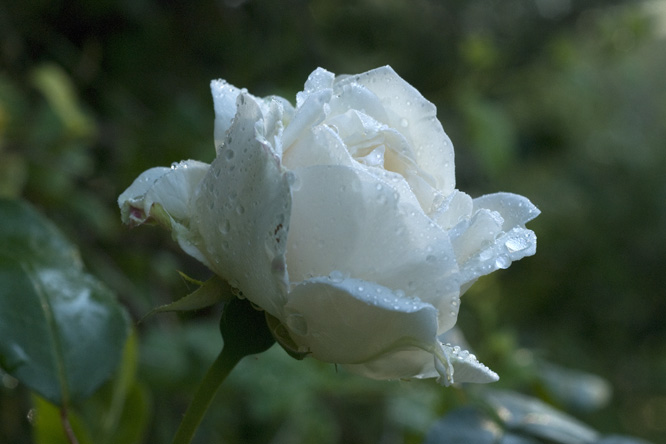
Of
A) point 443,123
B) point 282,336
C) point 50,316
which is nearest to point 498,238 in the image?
point 282,336

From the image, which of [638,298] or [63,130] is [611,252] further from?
[63,130]

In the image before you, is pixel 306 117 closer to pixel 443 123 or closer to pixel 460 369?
pixel 460 369

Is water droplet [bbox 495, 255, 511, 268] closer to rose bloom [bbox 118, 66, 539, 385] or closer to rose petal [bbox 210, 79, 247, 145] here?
rose bloom [bbox 118, 66, 539, 385]

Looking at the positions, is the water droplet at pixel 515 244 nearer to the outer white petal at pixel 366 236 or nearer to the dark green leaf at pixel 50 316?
the outer white petal at pixel 366 236

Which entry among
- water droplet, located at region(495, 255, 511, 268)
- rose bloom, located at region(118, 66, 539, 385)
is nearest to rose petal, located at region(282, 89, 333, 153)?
rose bloom, located at region(118, 66, 539, 385)

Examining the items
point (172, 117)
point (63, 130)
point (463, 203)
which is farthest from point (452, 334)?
point (172, 117)

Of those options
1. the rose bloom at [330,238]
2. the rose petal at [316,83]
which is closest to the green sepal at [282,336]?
the rose bloom at [330,238]

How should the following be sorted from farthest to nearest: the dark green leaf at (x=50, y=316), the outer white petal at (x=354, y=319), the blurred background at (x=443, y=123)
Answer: the blurred background at (x=443, y=123) → the dark green leaf at (x=50, y=316) → the outer white petal at (x=354, y=319)
